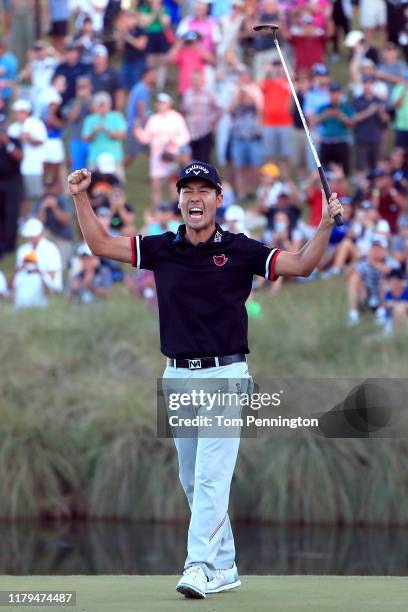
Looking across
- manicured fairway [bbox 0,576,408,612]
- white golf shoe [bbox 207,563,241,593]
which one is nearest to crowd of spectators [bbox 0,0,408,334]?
manicured fairway [bbox 0,576,408,612]

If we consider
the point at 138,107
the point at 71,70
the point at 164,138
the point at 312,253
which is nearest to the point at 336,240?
the point at 164,138

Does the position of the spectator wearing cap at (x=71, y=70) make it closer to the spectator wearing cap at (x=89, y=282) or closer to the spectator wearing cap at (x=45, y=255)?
the spectator wearing cap at (x=45, y=255)

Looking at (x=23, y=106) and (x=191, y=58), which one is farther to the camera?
(x=191, y=58)

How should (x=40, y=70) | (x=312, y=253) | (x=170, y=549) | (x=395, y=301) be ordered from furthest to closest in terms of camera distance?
(x=40, y=70)
(x=395, y=301)
(x=170, y=549)
(x=312, y=253)

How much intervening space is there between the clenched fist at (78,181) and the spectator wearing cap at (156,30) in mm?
16328

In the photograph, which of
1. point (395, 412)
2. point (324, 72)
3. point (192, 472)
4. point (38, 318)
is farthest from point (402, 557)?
point (324, 72)

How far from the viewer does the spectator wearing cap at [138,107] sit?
854 inches

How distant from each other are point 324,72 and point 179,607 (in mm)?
14870

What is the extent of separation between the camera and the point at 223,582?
291 inches

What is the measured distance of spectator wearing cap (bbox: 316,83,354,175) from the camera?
20.6 meters

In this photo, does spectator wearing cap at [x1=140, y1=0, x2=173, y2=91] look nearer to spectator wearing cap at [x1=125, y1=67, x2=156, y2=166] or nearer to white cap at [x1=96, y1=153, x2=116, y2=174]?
spectator wearing cap at [x1=125, y1=67, x2=156, y2=166]

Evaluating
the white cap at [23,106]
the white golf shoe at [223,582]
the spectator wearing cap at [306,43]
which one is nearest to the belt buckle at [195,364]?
the white golf shoe at [223,582]

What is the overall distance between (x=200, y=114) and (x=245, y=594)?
573 inches

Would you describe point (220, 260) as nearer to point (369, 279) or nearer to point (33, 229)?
point (369, 279)
